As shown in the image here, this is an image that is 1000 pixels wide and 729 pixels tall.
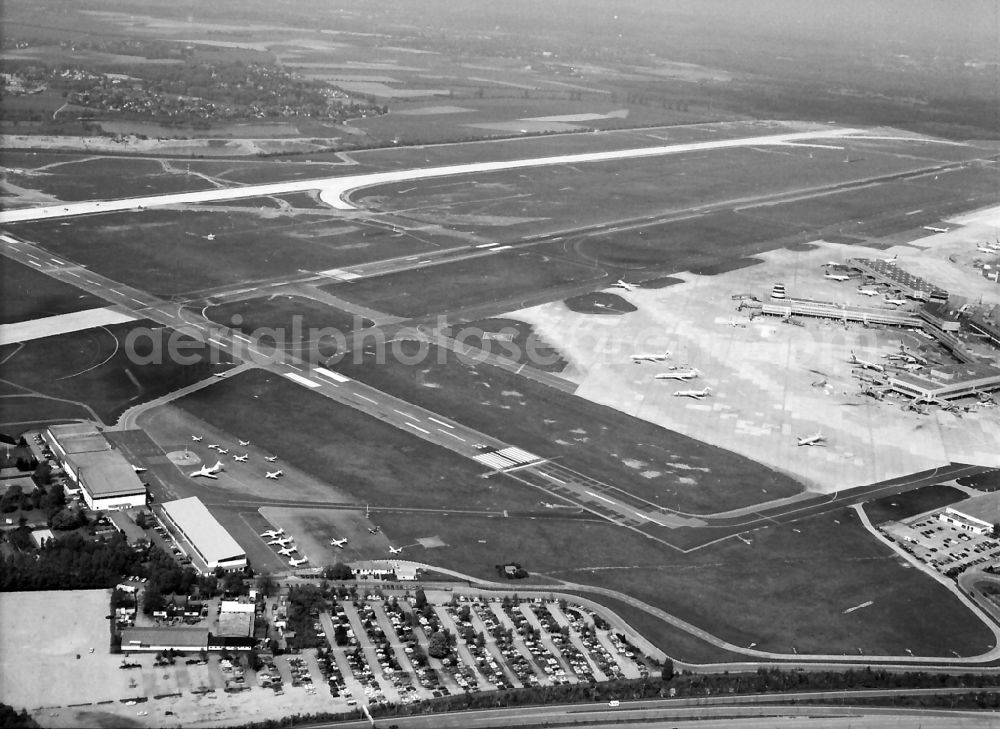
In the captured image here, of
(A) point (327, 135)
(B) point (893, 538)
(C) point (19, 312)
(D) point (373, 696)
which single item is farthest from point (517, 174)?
(D) point (373, 696)

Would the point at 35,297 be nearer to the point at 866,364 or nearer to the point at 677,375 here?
the point at 677,375

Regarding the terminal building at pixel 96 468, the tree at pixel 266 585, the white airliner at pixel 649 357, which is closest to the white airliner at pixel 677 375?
the white airliner at pixel 649 357

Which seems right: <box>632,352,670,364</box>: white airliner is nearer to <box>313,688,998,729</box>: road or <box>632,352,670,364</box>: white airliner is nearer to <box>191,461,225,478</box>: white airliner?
<box>191,461,225,478</box>: white airliner

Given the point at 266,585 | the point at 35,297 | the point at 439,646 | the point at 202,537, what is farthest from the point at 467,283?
the point at 439,646

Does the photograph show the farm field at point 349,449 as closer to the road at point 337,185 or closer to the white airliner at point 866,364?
the white airliner at point 866,364

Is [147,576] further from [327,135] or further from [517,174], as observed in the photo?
[327,135]

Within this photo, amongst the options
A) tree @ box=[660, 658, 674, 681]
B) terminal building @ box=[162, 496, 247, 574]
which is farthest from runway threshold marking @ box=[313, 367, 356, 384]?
tree @ box=[660, 658, 674, 681]
